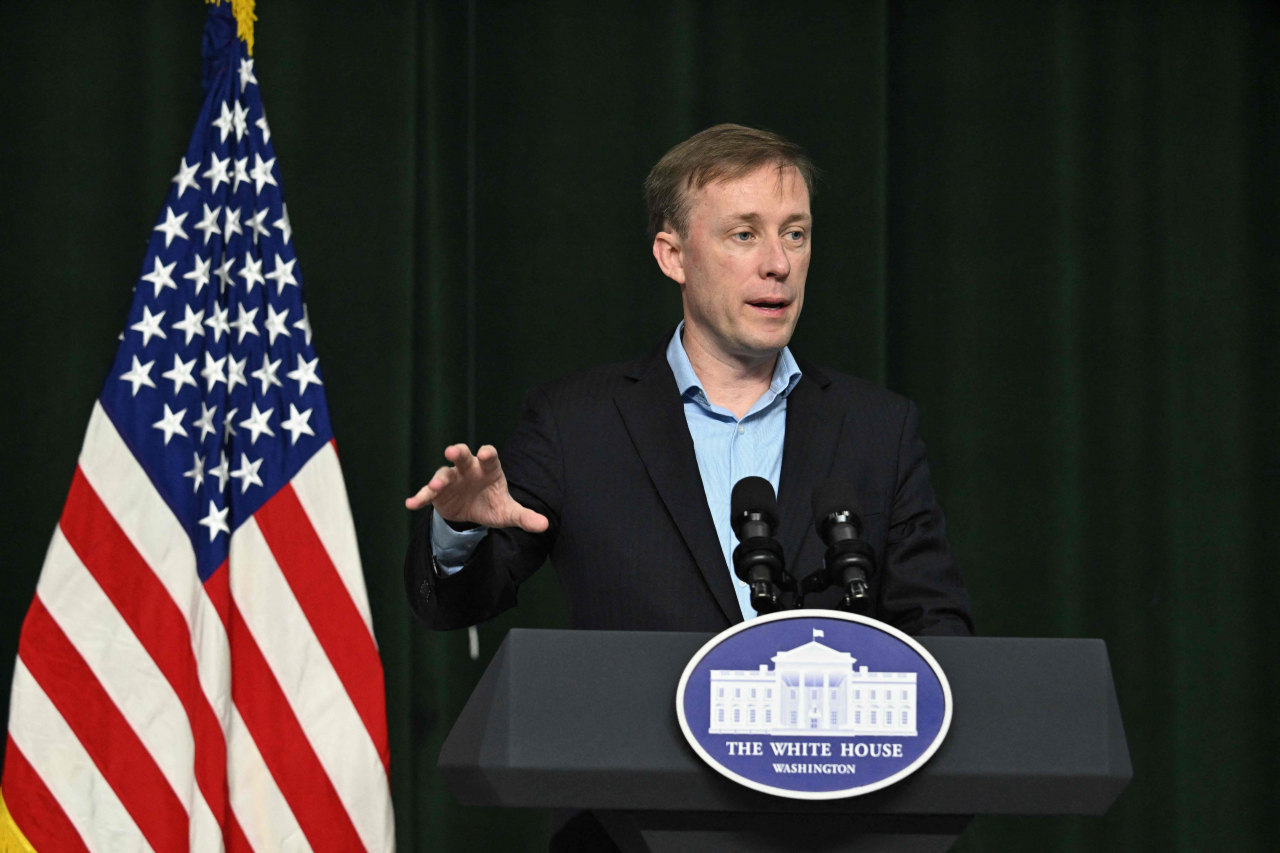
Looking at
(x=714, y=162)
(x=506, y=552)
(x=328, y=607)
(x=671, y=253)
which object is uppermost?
(x=714, y=162)

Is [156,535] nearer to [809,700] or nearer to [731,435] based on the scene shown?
[731,435]

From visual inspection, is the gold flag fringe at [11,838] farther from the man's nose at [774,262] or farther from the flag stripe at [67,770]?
the man's nose at [774,262]

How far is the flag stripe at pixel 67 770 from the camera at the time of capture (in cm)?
287

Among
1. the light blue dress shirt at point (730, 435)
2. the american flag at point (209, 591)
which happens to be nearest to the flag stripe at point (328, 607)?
the american flag at point (209, 591)

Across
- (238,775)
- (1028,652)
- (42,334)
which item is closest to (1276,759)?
(238,775)

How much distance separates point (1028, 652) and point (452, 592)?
0.76m

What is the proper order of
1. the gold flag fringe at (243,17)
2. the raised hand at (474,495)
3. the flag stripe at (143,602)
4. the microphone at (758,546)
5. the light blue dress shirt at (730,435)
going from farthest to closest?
the gold flag fringe at (243,17) < the flag stripe at (143,602) < the light blue dress shirt at (730,435) < the raised hand at (474,495) < the microphone at (758,546)

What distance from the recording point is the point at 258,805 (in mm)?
2992

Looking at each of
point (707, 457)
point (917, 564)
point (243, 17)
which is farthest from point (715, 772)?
point (243, 17)

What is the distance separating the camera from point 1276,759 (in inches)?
149

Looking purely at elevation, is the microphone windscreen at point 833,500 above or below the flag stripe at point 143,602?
above

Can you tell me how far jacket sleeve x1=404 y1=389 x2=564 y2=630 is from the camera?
163cm

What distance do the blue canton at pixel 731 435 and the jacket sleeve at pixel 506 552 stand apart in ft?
0.72

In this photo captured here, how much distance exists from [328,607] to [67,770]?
0.64m
